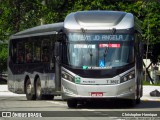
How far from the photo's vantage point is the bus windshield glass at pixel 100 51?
71.8 feet

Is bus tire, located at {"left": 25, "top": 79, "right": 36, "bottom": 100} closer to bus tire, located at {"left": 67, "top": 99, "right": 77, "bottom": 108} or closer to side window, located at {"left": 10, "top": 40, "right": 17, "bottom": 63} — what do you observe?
side window, located at {"left": 10, "top": 40, "right": 17, "bottom": 63}

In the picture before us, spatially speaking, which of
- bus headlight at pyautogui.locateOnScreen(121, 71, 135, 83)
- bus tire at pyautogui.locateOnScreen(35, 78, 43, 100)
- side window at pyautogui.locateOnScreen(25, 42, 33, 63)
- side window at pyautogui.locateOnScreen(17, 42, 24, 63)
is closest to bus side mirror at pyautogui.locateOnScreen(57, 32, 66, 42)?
bus headlight at pyautogui.locateOnScreen(121, 71, 135, 83)

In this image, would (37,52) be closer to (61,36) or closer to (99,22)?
(61,36)

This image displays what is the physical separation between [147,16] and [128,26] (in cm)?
3487

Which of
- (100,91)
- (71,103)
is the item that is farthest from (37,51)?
(100,91)

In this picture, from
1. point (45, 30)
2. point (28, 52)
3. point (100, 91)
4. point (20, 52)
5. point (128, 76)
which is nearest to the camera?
point (100, 91)

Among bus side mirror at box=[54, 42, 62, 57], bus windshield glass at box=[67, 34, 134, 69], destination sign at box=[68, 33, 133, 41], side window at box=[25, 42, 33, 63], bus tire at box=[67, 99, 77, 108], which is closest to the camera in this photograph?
bus windshield glass at box=[67, 34, 134, 69]

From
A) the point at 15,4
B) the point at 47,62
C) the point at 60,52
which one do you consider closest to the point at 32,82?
the point at 47,62

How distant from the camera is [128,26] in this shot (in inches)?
872

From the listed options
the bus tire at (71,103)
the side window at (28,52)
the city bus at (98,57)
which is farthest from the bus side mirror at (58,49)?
the side window at (28,52)

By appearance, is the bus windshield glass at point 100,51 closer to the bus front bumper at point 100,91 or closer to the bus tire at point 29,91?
the bus front bumper at point 100,91

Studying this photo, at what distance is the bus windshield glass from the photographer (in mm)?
21875

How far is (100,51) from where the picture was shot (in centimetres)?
2197

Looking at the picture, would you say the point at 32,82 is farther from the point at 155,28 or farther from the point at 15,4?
the point at 155,28
